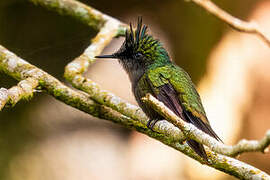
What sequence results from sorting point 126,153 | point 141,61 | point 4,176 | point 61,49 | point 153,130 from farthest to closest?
point 126,153, point 61,49, point 4,176, point 141,61, point 153,130

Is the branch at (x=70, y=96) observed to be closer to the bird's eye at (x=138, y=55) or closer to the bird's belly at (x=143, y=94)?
the bird's belly at (x=143, y=94)

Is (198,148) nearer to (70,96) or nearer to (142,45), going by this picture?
(70,96)

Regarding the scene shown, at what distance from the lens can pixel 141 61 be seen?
184 inches

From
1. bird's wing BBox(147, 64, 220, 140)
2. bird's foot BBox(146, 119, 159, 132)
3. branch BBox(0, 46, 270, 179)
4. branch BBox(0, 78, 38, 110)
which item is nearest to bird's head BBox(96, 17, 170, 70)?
bird's wing BBox(147, 64, 220, 140)

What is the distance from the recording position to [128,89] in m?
7.39

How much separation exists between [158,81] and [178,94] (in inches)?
9.8

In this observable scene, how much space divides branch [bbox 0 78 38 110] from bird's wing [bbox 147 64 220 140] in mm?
1199

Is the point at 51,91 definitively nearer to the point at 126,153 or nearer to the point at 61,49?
the point at 61,49

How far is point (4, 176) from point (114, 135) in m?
2.05

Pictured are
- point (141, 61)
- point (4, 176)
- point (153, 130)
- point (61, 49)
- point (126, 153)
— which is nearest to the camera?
point (153, 130)

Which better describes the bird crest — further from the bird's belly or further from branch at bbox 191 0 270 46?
branch at bbox 191 0 270 46

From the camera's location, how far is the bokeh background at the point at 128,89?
6.66 m

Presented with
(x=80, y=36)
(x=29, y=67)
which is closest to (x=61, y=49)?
(x=80, y=36)

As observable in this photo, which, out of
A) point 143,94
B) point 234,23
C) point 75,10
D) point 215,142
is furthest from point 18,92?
point 234,23
